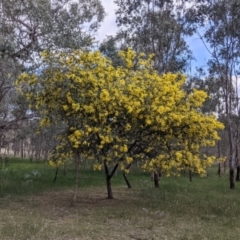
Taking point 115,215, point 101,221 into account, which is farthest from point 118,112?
point 101,221

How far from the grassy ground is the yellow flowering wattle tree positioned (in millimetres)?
1291

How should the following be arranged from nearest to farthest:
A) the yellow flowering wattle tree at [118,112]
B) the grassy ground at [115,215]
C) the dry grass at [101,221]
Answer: the dry grass at [101,221] → the grassy ground at [115,215] → the yellow flowering wattle tree at [118,112]

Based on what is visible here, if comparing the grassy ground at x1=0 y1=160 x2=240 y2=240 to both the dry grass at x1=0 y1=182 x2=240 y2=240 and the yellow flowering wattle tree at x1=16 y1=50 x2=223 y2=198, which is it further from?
the yellow flowering wattle tree at x1=16 y1=50 x2=223 y2=198

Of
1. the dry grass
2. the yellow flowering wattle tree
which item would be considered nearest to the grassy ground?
the dry grass

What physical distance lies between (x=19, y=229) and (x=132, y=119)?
453 cm

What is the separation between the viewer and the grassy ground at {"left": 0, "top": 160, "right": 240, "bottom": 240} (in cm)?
859

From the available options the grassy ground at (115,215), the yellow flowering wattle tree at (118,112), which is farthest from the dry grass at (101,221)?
the yellow flowering wattle tree at (118,112)

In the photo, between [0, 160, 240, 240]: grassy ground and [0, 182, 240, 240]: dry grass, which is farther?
[0, 160, 240, 240]: grassy ground

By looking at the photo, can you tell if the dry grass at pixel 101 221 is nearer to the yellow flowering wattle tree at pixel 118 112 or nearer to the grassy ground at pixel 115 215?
the grassy ground at pixel 115 215

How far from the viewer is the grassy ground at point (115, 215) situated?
859 centimetres

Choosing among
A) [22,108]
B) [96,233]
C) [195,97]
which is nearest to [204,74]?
[22,108]

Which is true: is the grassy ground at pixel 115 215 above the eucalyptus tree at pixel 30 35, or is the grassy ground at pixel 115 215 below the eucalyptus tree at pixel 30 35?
below

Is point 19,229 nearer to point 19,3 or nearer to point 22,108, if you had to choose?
point 19,3

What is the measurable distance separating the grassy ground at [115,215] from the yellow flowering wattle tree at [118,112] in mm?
1291
